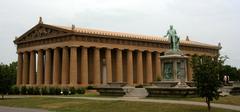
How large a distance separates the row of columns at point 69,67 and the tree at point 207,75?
51843mm

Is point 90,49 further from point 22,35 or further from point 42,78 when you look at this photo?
point 22,35

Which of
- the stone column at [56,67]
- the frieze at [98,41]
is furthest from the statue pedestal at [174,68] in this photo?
the stone column at [56,67]

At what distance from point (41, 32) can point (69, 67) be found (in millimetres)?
11585

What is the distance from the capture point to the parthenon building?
7981 centimetres

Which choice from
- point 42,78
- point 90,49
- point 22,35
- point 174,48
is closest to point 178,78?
point 174,48

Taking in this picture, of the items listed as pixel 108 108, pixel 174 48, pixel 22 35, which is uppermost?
pixel 22 35

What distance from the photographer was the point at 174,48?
45.2 m

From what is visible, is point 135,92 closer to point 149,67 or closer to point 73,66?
point 73,66

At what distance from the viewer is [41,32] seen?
86875 millimetres

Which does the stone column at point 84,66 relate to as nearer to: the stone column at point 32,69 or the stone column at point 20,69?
the stone column at point 32,69

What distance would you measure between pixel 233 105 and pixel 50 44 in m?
57.4

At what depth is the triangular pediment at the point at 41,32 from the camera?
81.6 meters

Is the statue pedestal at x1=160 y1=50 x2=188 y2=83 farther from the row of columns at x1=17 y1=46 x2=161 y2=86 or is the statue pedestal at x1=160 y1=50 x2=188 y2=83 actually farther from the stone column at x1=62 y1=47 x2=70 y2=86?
the stone column at x1=62 y1=47 x2=70 y2=86

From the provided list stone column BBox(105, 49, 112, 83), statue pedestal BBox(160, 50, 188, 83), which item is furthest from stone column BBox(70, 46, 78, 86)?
statue pedestal BBox(160, 50, 188, 83)
